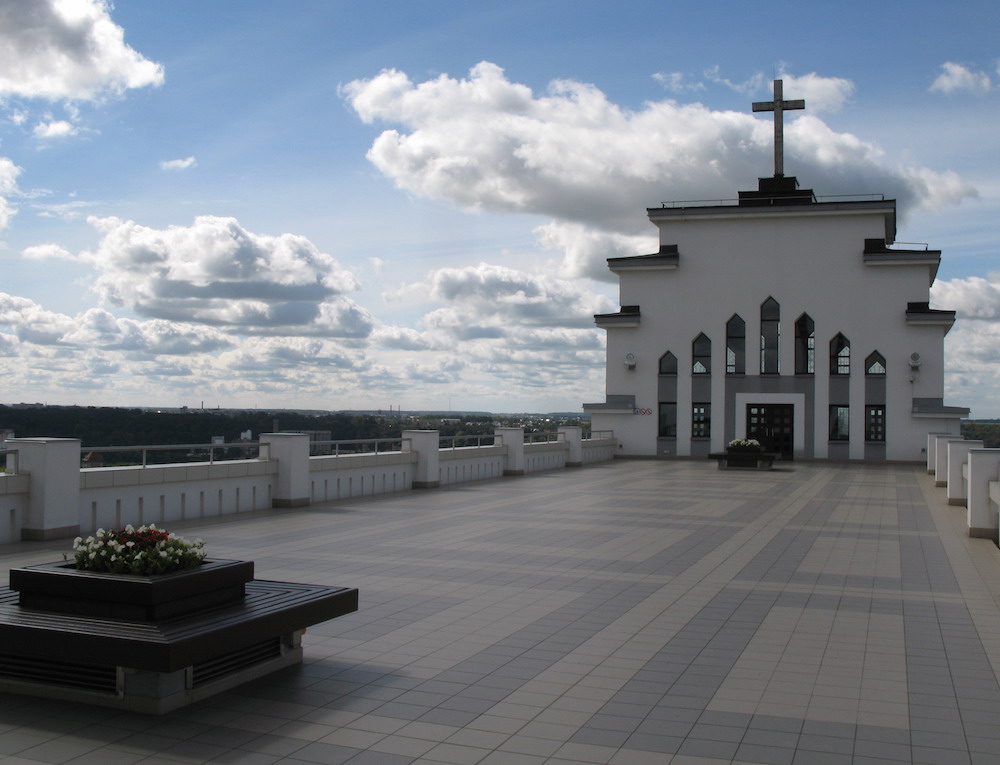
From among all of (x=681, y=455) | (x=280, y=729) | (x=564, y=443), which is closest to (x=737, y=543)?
(x=280, y=729)

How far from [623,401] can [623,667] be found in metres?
38.4

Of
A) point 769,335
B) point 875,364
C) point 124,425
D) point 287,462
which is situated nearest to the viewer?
point 124,425

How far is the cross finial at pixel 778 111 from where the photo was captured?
153ft

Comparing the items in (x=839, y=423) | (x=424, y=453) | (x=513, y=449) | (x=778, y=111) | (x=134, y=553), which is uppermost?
(x=778, y=111)

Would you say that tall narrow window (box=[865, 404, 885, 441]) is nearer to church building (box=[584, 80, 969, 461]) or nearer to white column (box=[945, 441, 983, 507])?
church building (box=[584, 80, 969, 461])

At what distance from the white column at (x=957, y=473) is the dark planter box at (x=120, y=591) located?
Answer: 19.9 m

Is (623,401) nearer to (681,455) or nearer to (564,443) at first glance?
(681,455)

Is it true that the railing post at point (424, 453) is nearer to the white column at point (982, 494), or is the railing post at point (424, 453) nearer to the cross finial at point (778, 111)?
the white column at point (982, 494)

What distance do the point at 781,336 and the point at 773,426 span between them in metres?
4.29

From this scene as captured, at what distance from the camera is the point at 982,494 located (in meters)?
16.4

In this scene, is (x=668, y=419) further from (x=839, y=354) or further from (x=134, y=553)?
(x=134, y=553)

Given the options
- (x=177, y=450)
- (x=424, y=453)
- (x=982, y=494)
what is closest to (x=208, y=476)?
(x=177, y=450)

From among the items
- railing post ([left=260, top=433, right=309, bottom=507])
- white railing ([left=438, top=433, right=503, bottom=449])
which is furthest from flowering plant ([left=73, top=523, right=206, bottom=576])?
white railing ([left=438, top=433, right=503, bottom=449])

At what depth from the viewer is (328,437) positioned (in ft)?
71.5
